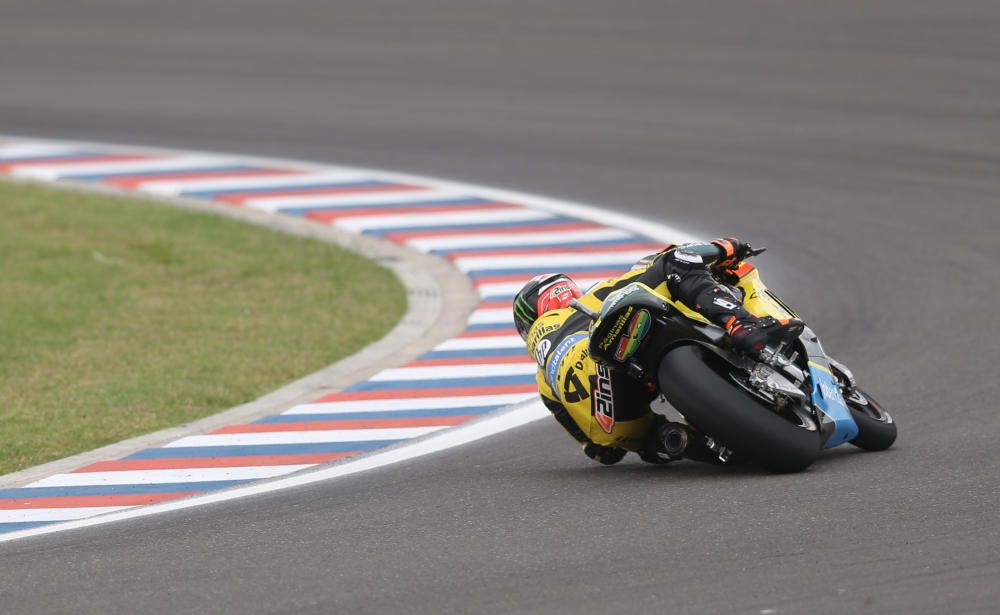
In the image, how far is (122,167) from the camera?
1772 cm

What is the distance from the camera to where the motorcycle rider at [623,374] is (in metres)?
7.49

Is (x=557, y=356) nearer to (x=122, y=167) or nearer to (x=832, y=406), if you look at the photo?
(x=832, y=406)

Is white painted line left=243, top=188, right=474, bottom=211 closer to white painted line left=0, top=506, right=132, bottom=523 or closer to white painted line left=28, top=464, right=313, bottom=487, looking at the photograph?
white painted line left=28, top=464, right=313, bottom=487

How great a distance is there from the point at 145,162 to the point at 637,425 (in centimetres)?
1141

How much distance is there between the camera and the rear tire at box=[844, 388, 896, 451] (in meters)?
7.93

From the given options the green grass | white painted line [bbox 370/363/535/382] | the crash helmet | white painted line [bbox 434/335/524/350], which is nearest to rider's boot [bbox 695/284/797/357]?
the crash helmet

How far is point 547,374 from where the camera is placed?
26.1ft

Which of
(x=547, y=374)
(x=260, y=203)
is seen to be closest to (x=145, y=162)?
(x=260, y=203)

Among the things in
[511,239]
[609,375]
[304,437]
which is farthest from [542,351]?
[511,239]

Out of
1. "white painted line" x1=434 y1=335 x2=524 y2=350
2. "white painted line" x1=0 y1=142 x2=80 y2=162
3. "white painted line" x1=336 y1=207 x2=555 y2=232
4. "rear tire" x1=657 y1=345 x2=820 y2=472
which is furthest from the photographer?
"white painted line" x1=0 y1=142 x2=80 y2=162

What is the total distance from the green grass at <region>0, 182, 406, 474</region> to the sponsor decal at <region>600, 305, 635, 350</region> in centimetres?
353

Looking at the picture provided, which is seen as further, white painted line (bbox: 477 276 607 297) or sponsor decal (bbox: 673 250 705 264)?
white painted line (bbox: 477 276 607 297)

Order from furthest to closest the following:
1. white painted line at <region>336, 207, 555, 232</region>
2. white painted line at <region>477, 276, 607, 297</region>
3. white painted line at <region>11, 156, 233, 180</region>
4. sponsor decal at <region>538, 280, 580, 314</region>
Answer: white painted line at <region>11, 156, 233, 180</region> < white painted line at <region>336, 207, 555, 232</region> < white painted line at <region>477, 276, 607, 297</region> < sponsor decal at <region>538, 280, 580, 314</region>

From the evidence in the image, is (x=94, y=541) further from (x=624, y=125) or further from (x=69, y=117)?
(x=69, y=117)
